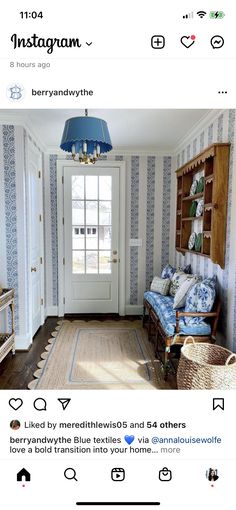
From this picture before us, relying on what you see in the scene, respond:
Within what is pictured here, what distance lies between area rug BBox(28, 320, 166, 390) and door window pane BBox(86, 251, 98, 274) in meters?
0.71

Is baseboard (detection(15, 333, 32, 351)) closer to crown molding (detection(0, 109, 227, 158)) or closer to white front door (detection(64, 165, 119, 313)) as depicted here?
white front door (detection(64, 165, 119, 313))

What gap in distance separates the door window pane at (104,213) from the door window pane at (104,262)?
39cm

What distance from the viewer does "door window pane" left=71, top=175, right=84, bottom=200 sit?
3.59 metres

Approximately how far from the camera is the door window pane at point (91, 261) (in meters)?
3.70
